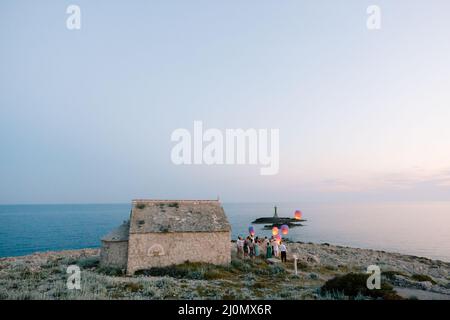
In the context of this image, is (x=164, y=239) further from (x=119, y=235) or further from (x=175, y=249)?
(x=119, y=235)

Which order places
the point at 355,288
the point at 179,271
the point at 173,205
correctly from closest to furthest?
the point at 355,288 < the point at 179,271 < the point at 173,205

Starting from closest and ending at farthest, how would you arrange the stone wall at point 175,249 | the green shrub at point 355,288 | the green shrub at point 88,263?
1. the green shrub at point 355,288
2. the stone wall at point 175,249
3. the green shrub at point 88,263

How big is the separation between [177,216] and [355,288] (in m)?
14.4

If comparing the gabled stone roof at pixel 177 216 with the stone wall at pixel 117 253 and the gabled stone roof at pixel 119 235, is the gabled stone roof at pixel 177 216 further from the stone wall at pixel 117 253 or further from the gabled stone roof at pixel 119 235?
the stone wall at pixel 117 253

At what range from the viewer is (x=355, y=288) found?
1388 cm

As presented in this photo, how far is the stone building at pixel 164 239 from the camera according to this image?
21.5 metres

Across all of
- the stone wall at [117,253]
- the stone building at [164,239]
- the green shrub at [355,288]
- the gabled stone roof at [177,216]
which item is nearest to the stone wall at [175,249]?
the stone building at [164,239]

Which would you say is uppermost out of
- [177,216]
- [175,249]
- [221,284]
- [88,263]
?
[177,216]

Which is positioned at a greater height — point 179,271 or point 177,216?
point 177,216

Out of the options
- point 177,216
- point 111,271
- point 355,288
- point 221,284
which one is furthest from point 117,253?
point 355,288

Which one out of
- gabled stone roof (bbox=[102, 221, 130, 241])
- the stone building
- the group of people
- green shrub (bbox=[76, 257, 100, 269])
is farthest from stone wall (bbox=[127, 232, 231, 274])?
green shrub (bbox=[76, 257, 100, 269])

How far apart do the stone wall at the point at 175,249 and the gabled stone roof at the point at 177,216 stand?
414 mm
